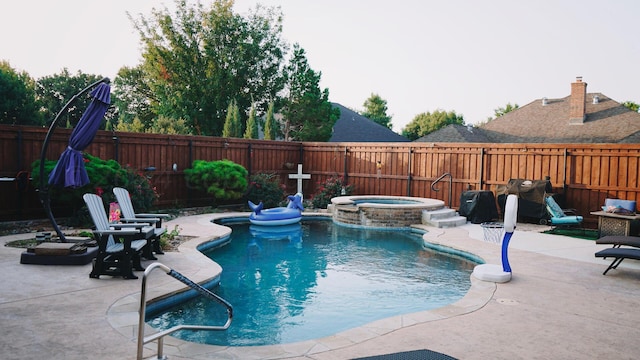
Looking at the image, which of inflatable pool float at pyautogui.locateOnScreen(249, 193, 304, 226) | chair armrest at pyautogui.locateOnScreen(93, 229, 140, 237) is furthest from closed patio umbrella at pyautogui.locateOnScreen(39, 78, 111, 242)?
inflatable pool float at pyautogui.locateOnScreen(249, 193, 304, 226)

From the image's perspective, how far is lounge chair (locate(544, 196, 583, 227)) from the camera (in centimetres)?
1137

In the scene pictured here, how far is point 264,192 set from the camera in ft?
49.8

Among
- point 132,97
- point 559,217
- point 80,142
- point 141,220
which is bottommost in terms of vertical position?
point 559,217

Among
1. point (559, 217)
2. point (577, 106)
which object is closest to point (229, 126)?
point (559, 217)

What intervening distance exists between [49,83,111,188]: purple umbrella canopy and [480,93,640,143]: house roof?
861 inches

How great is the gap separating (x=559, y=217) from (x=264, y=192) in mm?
8361

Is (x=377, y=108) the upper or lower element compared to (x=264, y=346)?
upper

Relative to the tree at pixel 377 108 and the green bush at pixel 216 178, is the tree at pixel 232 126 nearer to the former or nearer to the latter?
the green bush at pixel 216 178

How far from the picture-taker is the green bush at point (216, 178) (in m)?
13.9

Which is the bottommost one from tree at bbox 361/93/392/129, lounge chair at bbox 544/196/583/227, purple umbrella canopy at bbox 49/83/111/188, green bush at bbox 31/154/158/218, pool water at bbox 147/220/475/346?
pool water at bbox 147/220/475/346

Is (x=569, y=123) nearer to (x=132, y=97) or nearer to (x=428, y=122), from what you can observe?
(x=428, y=122)

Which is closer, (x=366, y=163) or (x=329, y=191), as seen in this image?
(x=329, y=191)

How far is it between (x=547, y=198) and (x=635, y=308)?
21.5 feet

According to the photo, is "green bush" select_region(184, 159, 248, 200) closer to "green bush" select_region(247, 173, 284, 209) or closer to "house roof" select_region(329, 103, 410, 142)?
"green bush" select_region(247, 173, 284, 209)
